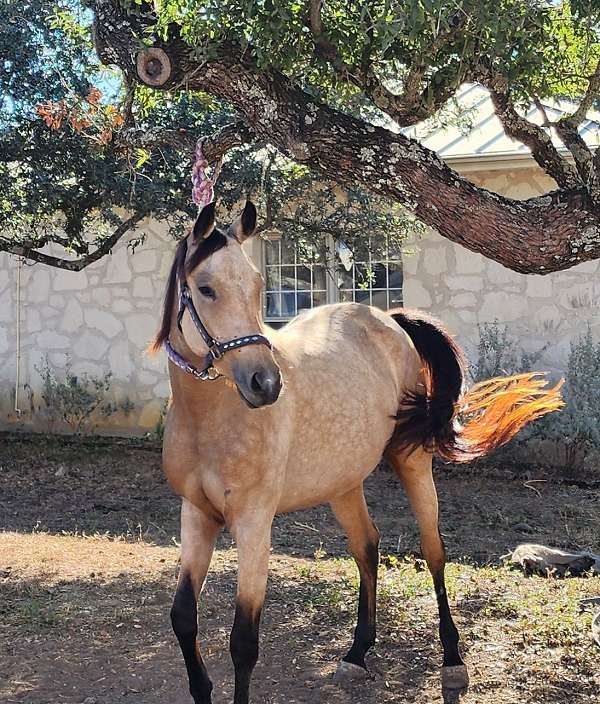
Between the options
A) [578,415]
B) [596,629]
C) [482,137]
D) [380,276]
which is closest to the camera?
[596,629]

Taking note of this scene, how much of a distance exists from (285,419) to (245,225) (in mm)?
777

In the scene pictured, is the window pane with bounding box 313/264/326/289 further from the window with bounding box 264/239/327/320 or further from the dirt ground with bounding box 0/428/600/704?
the dirt ground with bounding box 0/428/600/704

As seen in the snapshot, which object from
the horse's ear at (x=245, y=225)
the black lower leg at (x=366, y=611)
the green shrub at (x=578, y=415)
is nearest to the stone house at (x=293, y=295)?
the green shrub at (x=578, y=415)

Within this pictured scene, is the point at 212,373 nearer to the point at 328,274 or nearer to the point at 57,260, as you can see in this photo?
the point at 57,260

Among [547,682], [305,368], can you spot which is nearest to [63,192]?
[305,368]

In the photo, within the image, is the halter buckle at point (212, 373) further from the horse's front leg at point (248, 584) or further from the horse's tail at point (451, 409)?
the horse's tail at point (451, 409)

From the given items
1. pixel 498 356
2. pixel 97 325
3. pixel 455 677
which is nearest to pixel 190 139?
pixel 455 677

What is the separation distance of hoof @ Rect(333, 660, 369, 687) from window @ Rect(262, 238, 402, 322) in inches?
258

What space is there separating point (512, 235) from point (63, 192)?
5.08 m

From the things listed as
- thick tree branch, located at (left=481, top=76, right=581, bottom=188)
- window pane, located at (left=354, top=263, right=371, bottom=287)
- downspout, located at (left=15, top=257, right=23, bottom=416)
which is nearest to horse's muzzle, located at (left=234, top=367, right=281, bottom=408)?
thick tree branch, located at (left=481, top=76, right=581, bottom=188)

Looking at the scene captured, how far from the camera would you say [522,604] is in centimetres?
494

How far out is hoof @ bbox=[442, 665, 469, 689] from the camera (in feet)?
13.1

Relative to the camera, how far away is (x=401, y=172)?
4219 mm

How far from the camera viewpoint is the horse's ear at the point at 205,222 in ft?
10.5
